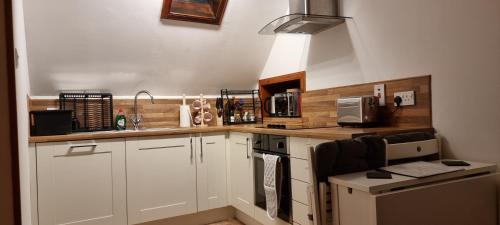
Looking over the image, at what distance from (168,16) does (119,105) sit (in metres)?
1.03

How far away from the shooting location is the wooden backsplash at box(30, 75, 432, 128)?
203cm

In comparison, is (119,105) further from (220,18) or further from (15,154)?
(15,154)

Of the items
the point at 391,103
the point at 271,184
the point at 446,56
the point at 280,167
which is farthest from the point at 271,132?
the point at 446,56

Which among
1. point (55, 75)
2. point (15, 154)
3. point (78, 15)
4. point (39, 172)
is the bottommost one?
point (39, 172)

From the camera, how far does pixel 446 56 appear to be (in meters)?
1.90

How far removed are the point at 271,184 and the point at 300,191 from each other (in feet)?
0.85

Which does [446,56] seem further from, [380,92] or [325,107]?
[325,107]

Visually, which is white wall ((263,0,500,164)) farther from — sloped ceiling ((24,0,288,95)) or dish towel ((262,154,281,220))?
sloped ceiling ((24,0,288,95))

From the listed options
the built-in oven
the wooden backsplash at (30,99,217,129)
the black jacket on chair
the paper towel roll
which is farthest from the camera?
the paper towel roll

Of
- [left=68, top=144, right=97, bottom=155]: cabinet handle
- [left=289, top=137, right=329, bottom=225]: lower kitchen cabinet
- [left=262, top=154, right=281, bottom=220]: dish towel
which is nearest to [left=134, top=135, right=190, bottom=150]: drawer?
[left=68, top=144, right=97, bottom=155]: cabinet handle

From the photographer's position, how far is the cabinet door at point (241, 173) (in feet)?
9.48

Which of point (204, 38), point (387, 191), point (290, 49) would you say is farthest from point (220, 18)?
point (387, 191)

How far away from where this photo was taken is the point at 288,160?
2355 mm

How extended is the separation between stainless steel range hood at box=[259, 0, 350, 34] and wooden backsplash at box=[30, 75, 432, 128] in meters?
0.54
